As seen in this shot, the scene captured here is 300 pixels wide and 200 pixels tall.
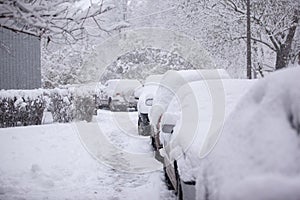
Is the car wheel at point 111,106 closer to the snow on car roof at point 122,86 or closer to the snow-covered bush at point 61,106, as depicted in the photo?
the snow on car roof at point 122,86

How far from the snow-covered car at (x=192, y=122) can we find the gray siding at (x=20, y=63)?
783cm

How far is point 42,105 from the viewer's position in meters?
11.8

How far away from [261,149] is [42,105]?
33.8 feet

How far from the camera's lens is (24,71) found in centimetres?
1407

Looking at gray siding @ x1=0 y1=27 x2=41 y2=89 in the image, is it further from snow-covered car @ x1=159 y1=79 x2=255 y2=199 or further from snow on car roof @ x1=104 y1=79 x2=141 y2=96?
snow on car roof @ x1=104 y1=79 x2=141 y2=96

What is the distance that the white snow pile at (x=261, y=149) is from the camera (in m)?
2.11

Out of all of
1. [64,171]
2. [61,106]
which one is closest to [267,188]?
[64,171]

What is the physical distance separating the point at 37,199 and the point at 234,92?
3202 mm

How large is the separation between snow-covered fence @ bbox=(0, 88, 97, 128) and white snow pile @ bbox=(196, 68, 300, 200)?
8880 mm

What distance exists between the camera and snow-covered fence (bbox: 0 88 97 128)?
10.7 m

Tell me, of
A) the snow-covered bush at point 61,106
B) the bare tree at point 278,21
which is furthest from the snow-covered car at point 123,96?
the snow-covered bush at point 61,106

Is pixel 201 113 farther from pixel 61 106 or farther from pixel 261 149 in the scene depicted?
pixel 61 106

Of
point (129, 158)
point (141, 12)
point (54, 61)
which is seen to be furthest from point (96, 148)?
point (141, 12)

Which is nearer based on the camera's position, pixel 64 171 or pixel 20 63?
pixel 64 171
